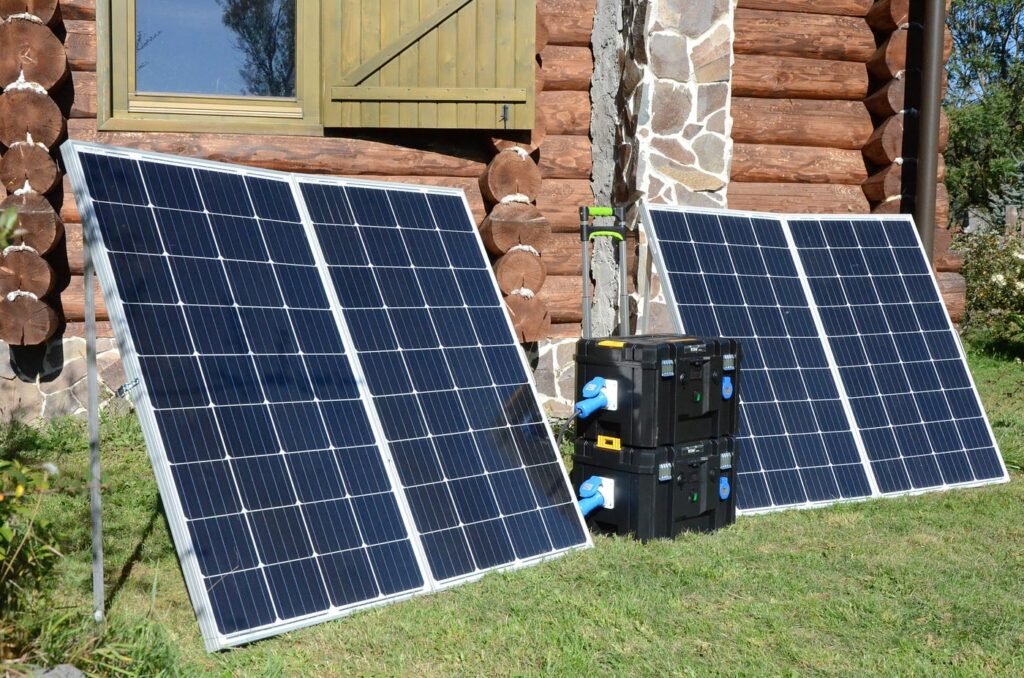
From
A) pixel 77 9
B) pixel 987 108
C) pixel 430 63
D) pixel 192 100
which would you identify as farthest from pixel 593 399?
pixel 987 108

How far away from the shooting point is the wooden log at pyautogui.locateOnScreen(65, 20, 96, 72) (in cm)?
824

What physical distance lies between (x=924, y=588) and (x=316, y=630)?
2898 mm

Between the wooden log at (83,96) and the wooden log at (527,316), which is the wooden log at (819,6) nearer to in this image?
the wooden log at (527,316)

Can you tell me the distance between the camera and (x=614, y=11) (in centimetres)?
939

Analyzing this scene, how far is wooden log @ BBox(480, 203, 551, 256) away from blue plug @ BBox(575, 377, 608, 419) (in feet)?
9.97

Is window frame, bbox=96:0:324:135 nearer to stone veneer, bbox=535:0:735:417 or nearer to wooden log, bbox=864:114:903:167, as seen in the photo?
stone veneer, bbox=535:0:735:417

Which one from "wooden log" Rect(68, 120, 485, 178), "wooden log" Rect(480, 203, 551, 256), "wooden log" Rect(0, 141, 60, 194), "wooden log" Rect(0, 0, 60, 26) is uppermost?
"wooden log" Rect(0, 0, 60, 26)

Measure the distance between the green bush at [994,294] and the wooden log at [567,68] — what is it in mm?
6133

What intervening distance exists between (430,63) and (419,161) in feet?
2.79

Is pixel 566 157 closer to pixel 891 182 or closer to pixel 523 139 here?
pixel 523 139

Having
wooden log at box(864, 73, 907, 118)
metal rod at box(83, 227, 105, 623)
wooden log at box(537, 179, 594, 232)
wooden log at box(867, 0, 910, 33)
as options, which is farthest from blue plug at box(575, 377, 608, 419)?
wooden log at box(867, 0, 910, 33)

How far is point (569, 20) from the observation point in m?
9.48

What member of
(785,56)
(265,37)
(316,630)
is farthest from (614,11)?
(316,630)

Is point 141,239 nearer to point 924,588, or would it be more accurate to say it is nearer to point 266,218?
point 266,218
